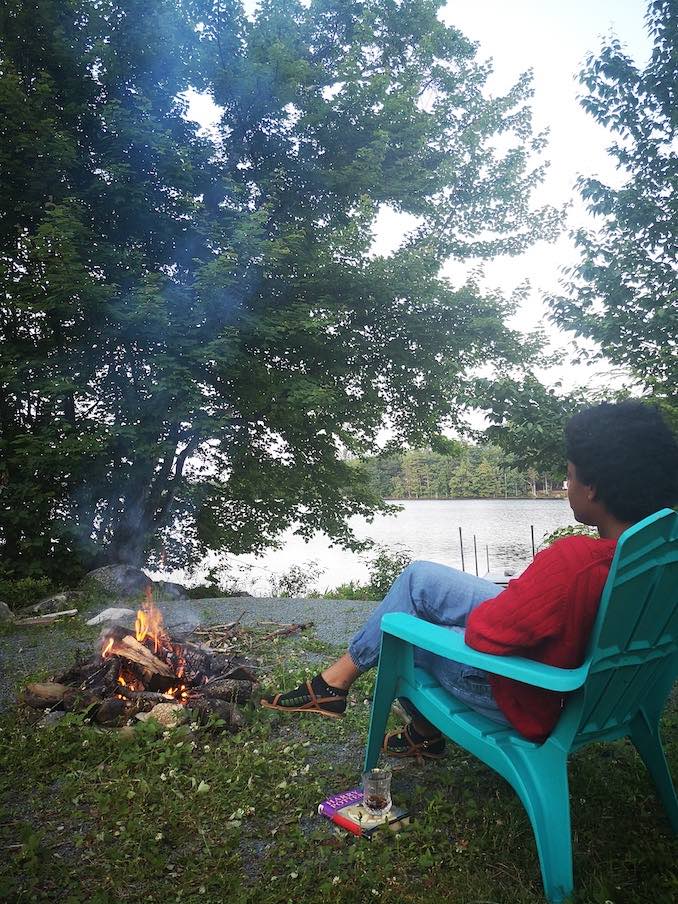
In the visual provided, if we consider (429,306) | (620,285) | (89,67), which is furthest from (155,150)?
(620,285)

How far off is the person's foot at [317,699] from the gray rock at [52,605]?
4.85 meters

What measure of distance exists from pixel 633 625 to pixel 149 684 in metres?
2.55

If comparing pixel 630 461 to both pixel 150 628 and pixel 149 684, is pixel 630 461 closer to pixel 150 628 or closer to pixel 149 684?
pixel 149 684

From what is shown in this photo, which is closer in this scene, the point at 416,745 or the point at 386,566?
the point at 416,745

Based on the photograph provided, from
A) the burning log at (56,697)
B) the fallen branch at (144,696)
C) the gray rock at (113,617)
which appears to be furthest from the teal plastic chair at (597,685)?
the gray rock at (113,617)

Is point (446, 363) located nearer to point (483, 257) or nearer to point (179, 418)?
point (483, 257)

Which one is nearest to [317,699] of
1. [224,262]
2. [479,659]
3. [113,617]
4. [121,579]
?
[479,659]

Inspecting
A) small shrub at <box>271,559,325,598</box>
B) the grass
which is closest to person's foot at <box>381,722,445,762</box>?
the grass

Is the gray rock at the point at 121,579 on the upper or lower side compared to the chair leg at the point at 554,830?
lower

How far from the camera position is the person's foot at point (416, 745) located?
2.57m

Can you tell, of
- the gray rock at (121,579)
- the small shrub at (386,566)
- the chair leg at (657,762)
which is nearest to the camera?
the chair leg at (657,762)

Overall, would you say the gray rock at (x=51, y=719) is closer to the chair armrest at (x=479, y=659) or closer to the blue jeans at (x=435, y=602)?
the blue jeans at (x=435, y=602)

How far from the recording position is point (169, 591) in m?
8.20

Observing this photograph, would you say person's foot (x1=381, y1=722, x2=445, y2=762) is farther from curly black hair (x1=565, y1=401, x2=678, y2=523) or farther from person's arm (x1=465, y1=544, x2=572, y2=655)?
curly black hair (x1=565, y1=401, x2=678, y2=523)
